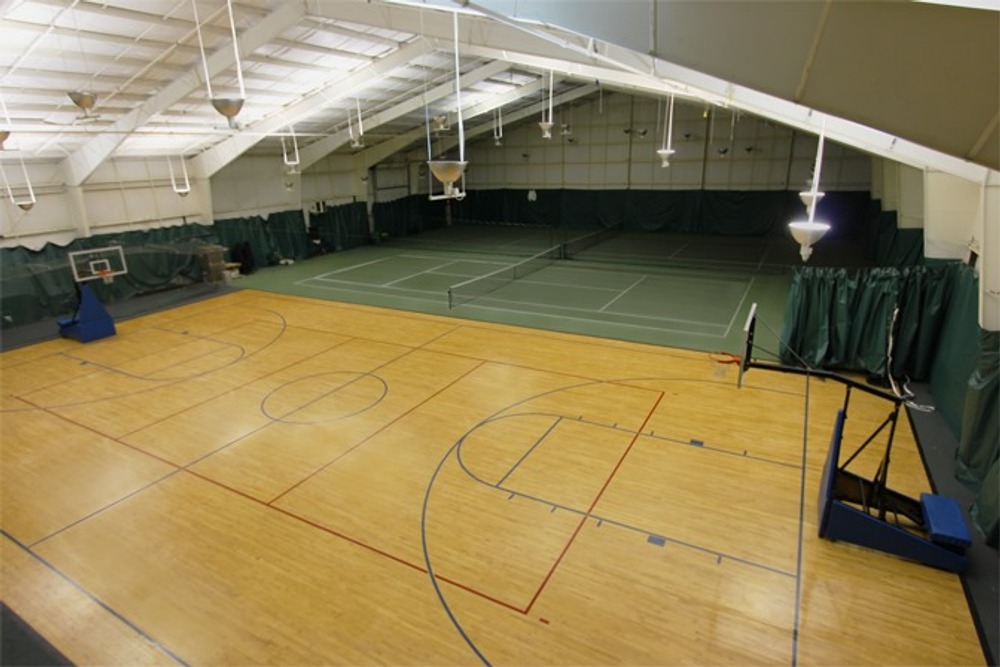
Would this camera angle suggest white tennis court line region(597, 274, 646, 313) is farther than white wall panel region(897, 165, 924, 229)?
Yes

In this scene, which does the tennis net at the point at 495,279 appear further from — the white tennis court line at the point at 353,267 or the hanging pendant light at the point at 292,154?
the hanging pendant light at the point at 292,154

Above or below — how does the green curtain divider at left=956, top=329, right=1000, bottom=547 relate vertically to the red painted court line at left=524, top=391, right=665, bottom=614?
above

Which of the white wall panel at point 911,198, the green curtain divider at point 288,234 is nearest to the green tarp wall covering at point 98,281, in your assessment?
the green curtain divider at point 288,234

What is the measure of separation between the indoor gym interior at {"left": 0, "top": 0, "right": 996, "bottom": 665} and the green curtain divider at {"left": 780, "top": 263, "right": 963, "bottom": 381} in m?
0.32

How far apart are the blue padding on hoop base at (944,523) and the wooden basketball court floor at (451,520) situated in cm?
38

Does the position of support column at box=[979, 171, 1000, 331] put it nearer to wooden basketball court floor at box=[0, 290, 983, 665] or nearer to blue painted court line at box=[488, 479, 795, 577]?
wooden basketball court floor at box=[0, 290, 983, 665]

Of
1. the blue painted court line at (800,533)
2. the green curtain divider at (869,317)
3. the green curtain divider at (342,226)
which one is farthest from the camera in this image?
the green curtain divider at (342,226)

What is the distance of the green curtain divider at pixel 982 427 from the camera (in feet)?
19.7

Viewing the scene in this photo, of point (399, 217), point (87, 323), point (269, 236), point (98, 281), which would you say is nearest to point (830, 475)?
point (87, 323)

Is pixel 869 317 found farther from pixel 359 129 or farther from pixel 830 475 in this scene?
pixel 359 129

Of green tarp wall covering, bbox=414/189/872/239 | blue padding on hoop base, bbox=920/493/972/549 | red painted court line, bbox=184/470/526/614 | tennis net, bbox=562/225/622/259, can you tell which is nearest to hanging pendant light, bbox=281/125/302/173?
green tarp wall covering, bbox=414/189/872/239

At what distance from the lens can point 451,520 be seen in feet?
20.4

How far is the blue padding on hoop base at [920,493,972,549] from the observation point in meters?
5.19

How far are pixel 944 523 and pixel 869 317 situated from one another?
5517mm
